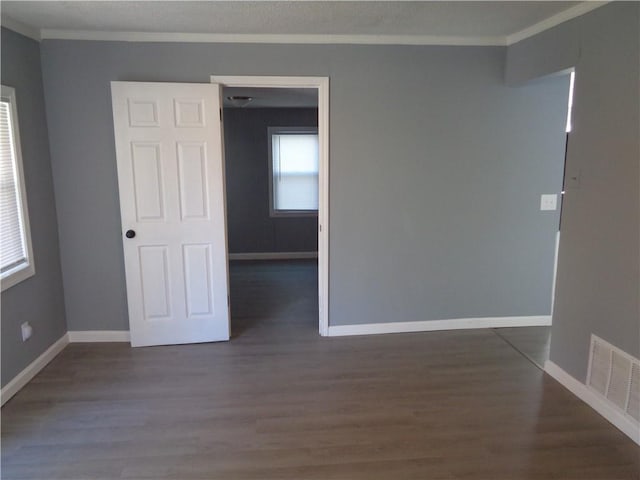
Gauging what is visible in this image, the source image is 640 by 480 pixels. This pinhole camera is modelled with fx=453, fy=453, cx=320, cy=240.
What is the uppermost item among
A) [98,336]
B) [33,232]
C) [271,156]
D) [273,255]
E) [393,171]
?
[271,156]

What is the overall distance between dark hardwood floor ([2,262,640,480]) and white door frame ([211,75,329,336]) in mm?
383

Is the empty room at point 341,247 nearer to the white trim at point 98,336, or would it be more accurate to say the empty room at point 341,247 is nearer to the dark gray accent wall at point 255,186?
the white trim at point 98,336

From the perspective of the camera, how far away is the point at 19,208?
9.93 ft

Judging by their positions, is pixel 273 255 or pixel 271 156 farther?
pixel 273 255

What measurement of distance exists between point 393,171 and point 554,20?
147 centimetres

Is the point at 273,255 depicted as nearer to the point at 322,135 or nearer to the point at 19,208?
the point at 322,135

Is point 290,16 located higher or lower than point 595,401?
higher

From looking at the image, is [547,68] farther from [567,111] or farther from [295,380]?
[295,380]

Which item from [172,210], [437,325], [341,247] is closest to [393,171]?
[341,247]

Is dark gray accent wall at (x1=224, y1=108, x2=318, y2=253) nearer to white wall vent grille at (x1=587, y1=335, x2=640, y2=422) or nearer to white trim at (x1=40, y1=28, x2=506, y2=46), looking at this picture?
white trim at (x1=40, y1=28, x2=506, y2=46)

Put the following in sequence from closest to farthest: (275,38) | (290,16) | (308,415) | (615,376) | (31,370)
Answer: (615,376) < (308,415) < (290,16) < (31,370) < (275,38)

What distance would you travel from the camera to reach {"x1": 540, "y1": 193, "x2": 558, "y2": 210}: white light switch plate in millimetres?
3871

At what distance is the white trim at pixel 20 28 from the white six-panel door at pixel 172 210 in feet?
2.10

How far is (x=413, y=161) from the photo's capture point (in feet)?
12.1
